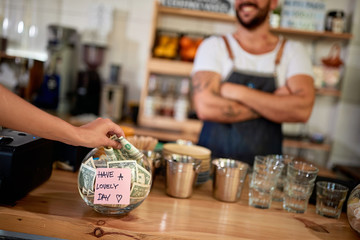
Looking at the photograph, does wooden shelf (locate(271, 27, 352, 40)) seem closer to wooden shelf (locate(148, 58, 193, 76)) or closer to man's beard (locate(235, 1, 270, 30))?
wooden shelf (locate(148, 58, 193, 76))

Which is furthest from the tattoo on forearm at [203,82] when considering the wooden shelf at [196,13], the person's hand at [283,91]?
the wooden shelf at [196,13]

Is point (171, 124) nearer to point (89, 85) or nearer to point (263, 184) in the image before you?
point (89, 85)

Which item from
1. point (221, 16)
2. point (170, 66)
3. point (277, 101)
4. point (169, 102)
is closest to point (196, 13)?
point (221, 16)

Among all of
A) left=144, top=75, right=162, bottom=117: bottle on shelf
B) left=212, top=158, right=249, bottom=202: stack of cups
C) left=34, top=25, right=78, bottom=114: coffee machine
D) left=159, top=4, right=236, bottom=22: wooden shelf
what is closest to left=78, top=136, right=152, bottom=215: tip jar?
left=212, top=158, right=249, bottom=202: stack of cups

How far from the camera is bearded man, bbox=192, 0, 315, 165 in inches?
70.0

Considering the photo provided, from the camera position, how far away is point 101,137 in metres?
0.89

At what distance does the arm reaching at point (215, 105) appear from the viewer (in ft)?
5.84

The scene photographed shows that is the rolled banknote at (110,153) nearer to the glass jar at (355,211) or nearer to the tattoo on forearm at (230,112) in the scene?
the glass jar at (355,211)

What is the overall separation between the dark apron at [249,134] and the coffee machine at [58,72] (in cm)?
173

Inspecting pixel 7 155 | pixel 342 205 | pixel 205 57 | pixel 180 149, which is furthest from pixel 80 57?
pixel 342 205

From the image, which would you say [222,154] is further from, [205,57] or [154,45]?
[154,45]

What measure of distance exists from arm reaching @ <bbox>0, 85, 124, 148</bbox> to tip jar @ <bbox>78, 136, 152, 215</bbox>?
55 mm

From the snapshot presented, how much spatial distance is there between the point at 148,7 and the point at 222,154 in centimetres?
212

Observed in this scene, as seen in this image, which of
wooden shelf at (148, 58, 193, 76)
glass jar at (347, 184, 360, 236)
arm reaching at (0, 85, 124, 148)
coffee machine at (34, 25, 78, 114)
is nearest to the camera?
arm reaching at (0, 85, 124, 148)
